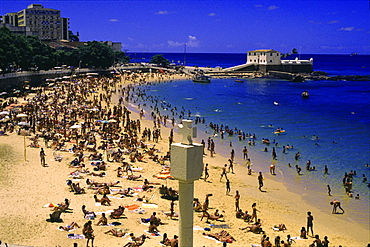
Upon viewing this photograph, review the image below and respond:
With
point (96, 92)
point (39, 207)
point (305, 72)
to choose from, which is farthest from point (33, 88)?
point (305, 72)

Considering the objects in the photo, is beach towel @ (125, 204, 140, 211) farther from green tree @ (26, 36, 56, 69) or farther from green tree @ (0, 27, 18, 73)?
green tree @ (26, 36, 56, 69)

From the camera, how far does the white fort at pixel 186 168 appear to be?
20.3 feet

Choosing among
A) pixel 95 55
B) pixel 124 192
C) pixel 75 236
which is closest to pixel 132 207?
pixel 124 192

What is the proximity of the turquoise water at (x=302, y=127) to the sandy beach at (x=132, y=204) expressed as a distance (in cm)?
150

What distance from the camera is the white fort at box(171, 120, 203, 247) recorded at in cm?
618

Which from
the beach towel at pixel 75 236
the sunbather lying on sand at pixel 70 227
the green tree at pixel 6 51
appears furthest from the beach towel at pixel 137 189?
the green tree at pixel 6 51

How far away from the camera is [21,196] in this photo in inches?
639

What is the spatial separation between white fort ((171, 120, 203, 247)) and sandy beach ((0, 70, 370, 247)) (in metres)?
6.50

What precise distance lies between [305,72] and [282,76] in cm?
1176

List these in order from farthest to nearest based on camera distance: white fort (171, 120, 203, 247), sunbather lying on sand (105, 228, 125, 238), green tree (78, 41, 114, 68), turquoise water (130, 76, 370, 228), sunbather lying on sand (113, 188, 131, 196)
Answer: green tree (78, 41, 114, 68), turquoise water (130, 76, 370, 228), sunbather lying on sand (113, 188, 131, 196), sunbather lying on sand (105, 228, 125, 238), white fort (171, 120, 203, 247)

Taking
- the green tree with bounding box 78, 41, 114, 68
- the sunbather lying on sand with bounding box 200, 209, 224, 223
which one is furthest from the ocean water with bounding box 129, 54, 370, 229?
the green tree with bounding box 78, 41, 114, 68

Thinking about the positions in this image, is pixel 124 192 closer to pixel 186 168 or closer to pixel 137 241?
pixel 137 241

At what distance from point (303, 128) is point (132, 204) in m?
26.8

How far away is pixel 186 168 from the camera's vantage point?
618cm
